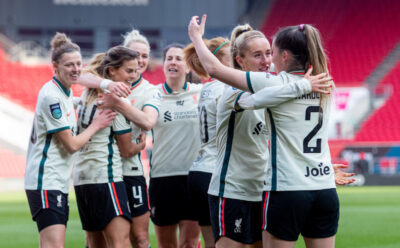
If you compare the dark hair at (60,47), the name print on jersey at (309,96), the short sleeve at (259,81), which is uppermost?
the dark hair at (60,47)

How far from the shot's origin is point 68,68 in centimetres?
471

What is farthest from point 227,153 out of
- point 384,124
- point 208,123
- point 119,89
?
point 384,124

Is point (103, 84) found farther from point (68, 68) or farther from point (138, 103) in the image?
point (138, 103)

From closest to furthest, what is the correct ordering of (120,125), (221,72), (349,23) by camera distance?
(221,72) → (120,125) → (349,23)

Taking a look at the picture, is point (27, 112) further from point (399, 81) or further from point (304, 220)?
point (304, 220)

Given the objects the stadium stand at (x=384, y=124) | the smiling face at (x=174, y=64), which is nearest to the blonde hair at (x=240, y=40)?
the smiling face at (x=174, y=64)

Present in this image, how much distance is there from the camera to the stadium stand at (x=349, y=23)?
3067 cm

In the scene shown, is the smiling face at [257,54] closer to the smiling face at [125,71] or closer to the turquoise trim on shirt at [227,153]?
the turquoise trim on shirt at [227,153]

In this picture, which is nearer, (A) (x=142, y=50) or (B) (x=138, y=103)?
(B) (x=138, y=103)

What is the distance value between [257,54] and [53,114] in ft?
5.06

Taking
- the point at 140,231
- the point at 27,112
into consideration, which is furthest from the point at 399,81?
the point at 140,231

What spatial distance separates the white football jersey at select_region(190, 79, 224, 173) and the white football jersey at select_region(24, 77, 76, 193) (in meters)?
1.02

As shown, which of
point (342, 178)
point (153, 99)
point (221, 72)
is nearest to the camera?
point (221, 72)

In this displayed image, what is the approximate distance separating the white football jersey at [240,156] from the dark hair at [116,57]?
993 mm
